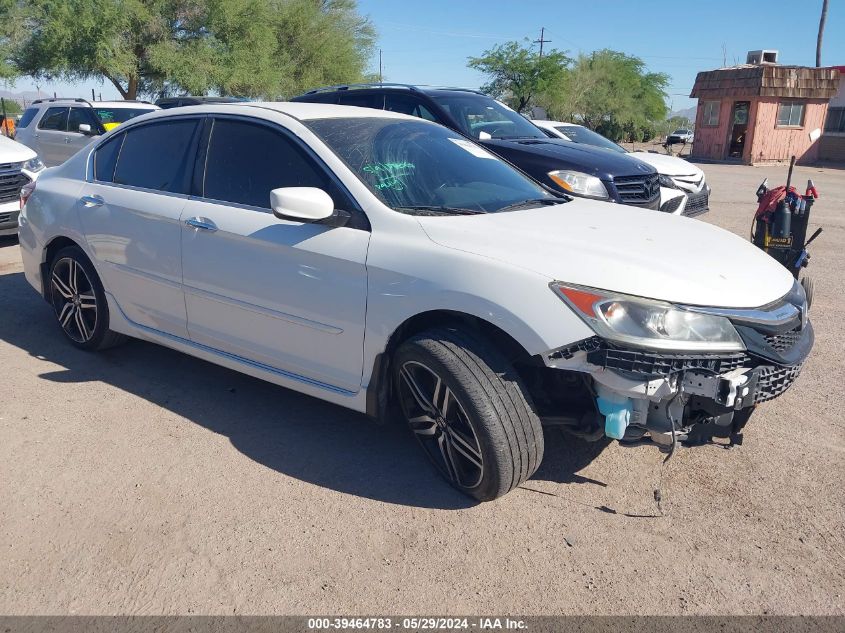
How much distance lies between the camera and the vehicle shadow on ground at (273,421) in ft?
11.5

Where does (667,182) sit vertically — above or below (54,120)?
below

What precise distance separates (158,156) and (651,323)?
319 centimetres

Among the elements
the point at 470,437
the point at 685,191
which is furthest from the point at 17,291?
the point at 685,191

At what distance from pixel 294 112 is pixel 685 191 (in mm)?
7423

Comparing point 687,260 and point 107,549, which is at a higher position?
point 687,260

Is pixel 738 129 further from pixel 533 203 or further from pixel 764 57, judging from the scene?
pixel 533 203

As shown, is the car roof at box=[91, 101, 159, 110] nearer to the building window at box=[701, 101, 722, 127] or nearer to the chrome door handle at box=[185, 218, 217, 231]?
the chrome door handle at box=[185, 218, 217, 231]

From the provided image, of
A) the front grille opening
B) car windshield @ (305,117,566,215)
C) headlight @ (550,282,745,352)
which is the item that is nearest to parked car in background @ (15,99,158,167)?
the front grille opening

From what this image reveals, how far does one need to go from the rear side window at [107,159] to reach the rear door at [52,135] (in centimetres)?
1009

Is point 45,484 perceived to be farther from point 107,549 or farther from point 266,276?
point 266,276

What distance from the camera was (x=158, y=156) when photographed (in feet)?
14.8

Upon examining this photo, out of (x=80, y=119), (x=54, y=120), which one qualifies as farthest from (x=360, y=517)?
(x=54, y=120)

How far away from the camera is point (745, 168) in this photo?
101ft

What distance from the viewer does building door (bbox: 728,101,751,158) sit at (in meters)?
33.9
